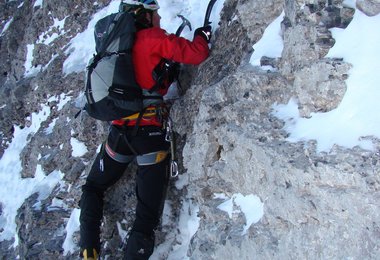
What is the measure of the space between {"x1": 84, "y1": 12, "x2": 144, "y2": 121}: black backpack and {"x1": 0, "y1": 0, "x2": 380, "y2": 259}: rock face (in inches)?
38.3

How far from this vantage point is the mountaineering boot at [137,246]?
18.8 feet

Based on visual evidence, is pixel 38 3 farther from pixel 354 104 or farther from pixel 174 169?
pixel 354 104

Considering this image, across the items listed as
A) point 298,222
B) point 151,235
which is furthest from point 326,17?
point 151,235

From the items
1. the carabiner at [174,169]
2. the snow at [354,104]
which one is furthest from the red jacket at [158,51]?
the snow at [354,104]

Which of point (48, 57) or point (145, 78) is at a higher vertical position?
point (145, 78)

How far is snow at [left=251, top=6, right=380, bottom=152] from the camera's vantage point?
11.7 feet

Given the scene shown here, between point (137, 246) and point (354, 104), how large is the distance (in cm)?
342

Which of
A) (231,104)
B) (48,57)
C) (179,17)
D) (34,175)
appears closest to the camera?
(231,104)

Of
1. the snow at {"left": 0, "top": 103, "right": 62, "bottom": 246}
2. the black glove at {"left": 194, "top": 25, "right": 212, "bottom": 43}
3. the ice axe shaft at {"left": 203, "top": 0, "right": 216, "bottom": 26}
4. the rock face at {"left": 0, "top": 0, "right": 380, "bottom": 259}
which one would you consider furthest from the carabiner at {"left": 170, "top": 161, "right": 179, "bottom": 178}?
the snow at {"left": 0, "top": 103, "right": 62, "bottom": 246}

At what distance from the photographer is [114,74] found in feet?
18.6

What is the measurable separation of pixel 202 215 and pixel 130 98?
1826mm

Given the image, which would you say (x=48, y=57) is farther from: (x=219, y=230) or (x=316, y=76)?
(x=316, y=76)

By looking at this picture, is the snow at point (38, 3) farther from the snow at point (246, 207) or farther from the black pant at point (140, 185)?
the snow at point (246, 207)

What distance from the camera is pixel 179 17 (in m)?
7.73
